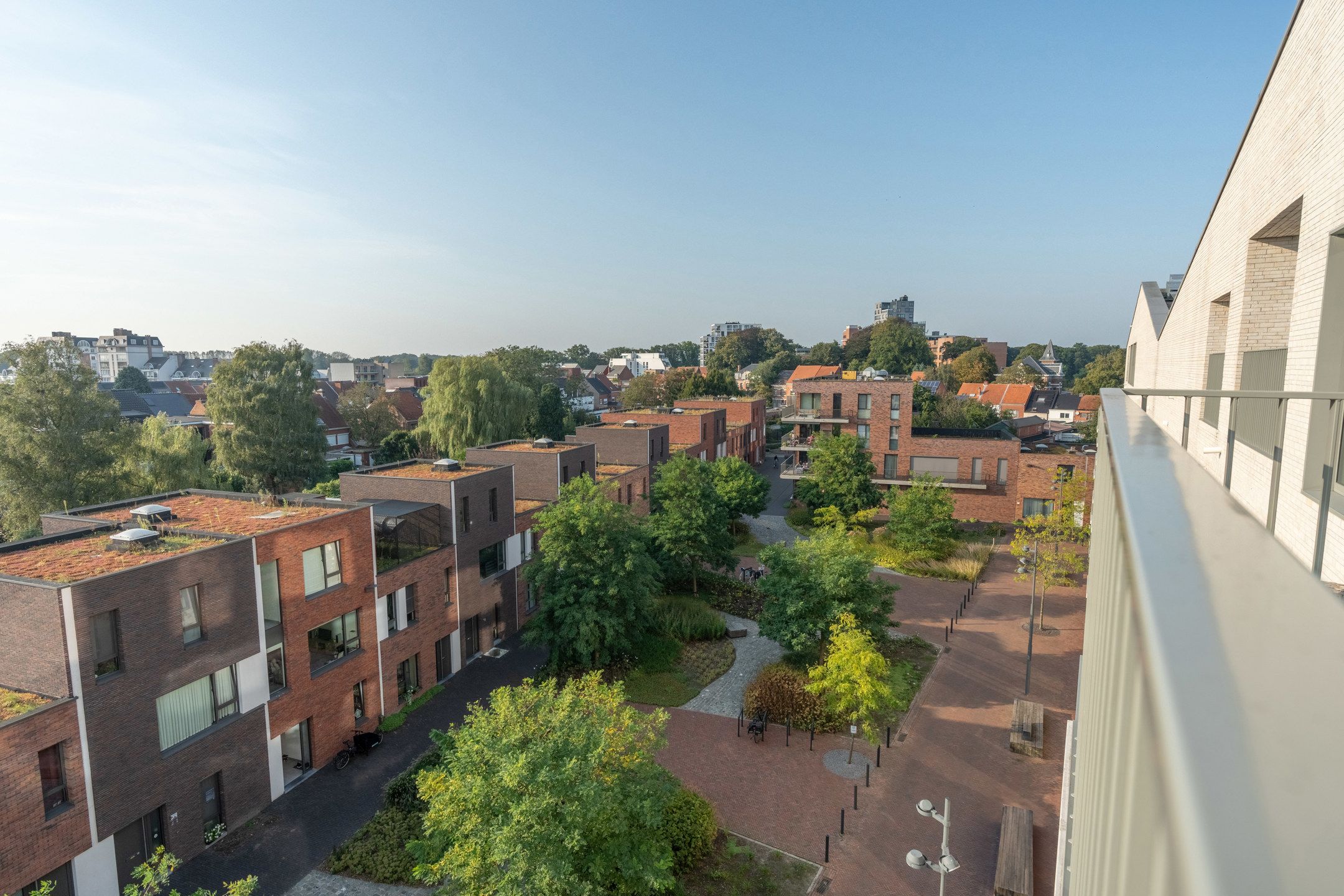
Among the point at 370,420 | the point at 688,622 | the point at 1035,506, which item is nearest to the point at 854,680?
the point at 688,622

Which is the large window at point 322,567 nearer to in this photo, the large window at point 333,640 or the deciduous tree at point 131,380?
the large window at point 333,640

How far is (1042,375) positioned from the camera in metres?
111

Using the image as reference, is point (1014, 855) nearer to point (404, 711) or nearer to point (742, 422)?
point (404, 711)

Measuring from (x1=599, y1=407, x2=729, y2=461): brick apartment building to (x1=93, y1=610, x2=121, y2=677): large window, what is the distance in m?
34.9

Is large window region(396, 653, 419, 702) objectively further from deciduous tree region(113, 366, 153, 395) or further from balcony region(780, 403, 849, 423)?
deciduous tree region(113, 366, 153, 395)

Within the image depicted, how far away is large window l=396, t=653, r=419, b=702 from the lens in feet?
75.4

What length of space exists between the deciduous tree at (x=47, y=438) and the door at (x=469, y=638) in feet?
61.0

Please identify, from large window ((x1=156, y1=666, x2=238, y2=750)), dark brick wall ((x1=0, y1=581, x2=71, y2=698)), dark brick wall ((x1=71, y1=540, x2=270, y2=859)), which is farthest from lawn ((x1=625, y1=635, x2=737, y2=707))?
dark brick wall ((x1=0, y1=581, x2=71, y2=698))

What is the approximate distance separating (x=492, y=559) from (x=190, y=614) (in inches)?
490

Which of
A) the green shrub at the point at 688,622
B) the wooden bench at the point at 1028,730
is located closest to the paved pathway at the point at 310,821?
the green shrub at the point at 688,622

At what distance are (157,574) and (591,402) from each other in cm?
9745

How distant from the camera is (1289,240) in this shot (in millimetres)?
6492

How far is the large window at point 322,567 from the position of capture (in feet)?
63.6

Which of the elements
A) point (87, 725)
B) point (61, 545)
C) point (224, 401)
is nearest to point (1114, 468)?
point (87, 725)
